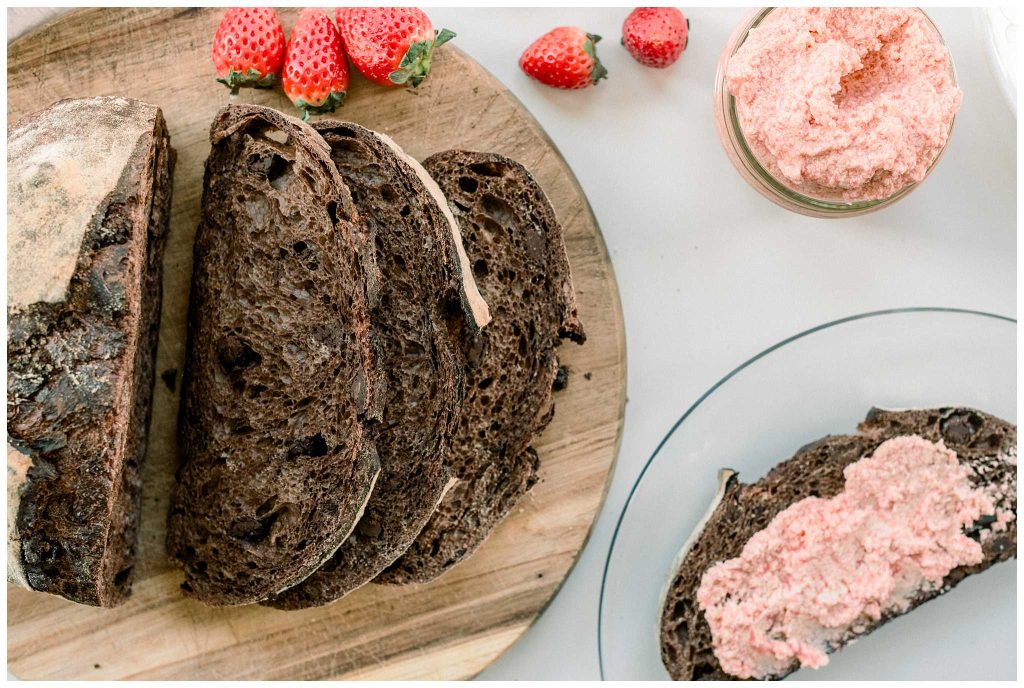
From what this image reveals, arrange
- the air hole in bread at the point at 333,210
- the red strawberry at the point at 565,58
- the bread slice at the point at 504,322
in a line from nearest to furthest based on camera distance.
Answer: the air hole in bread at the point at 333,210 < the bread slice at the point at 504,322 < the red strawberry at the point at 565,58

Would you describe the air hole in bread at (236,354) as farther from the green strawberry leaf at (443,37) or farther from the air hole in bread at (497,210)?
the green strawberry leaf at (443,37)

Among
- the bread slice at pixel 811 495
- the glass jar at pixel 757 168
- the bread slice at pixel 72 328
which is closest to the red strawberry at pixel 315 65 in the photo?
the bread slice at pixel 72 328

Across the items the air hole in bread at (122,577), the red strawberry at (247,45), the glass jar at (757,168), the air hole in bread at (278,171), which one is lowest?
the air hole in bread at (122,577)

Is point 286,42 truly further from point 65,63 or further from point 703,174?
point 703,174

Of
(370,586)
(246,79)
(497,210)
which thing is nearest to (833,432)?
(497,210)

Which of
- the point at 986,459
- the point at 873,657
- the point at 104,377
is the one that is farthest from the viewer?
the point at 873,657

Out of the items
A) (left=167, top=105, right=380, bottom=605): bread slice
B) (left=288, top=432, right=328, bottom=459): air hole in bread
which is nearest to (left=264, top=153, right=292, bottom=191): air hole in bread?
(left=167, top=105, right=380, bottom=605): bread slice

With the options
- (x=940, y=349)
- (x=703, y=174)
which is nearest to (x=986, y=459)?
(x=940, y=349)
